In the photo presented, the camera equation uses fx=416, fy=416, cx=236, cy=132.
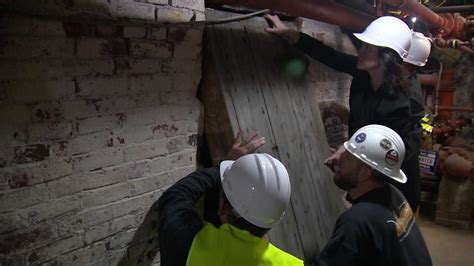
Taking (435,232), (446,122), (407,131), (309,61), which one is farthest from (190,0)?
(446,122)

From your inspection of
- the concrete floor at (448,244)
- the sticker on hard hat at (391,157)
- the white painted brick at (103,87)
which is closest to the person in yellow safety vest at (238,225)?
the white painted brick at (103,87)

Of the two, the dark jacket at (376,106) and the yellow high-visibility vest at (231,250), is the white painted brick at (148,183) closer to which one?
the yellow high-visibility vest at (231,250)

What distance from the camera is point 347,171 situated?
6.84 feet

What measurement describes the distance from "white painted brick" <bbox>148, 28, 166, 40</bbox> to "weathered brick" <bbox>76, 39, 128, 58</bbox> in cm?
16

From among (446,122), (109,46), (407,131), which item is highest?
(109,46)

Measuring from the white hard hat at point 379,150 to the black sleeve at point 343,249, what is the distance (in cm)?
38

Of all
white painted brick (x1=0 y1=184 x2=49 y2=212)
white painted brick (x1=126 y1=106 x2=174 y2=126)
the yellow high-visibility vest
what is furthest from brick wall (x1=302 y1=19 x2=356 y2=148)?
white painted brick (x1=0 y1=184 x2=49 y2=212)

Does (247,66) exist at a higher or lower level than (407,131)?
higher

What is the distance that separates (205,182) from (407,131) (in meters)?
1.72

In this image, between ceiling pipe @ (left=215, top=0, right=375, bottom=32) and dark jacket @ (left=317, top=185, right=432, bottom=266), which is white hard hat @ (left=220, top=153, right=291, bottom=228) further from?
ceiling pipe @ (left=215, top=0, right=375, bottom=32)

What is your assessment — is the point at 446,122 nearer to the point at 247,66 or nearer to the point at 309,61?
the point at 309,61

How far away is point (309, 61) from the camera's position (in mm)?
3195

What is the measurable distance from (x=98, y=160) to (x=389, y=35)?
210 centimetres

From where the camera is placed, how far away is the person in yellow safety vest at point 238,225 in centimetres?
144
